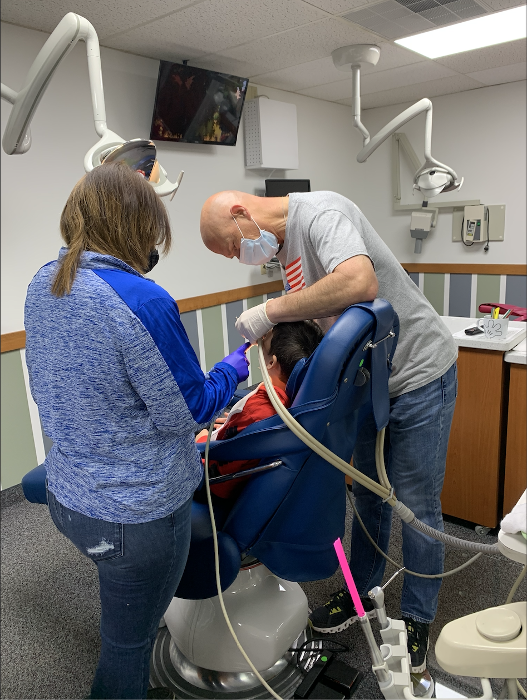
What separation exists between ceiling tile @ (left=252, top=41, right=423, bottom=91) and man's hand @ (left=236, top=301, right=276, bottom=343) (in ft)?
7.74

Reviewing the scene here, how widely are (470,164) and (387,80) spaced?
1078 millimetres

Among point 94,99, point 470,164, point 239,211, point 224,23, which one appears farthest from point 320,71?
point 239,211

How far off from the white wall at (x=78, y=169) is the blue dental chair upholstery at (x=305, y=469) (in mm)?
1764

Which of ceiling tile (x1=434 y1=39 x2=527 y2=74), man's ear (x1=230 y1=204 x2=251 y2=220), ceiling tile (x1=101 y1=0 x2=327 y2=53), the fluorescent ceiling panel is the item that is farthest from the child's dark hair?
ceiling tile (x1=434 y1=39 x2=527 y2=74)

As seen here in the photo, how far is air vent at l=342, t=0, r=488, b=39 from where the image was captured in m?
2.51

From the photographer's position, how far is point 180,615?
156 centimetres

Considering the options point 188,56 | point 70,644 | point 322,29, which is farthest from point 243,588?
point 188,56

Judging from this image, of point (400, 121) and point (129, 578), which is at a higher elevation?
point (400, 121)

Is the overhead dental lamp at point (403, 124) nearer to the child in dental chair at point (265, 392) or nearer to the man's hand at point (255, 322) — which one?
the child in dental chair at point (265, 392)

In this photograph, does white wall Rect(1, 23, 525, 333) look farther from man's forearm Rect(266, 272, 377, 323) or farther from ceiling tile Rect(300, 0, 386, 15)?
man's forearm Rect(266, 272, 377, 323)

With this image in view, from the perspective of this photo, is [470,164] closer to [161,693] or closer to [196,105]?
[196,105]

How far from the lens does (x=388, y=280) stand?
148cm

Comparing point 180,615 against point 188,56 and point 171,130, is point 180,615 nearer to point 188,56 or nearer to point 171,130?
point 171,130

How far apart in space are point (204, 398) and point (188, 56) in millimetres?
2674
